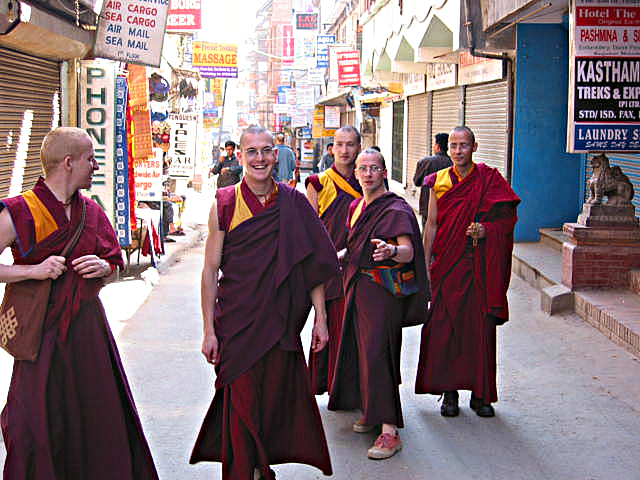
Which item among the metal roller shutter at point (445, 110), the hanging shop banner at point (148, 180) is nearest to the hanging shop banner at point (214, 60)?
the metal roller shutter at point (445, 110)

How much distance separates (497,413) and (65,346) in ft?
10.6

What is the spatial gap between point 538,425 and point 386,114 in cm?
2792

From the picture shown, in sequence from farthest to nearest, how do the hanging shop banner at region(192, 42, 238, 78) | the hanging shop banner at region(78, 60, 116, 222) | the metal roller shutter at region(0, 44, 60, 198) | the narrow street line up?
the hanging shop banner at region(192, 42, 238, 78) → the hanging shop banner at region(78, 60, 116, 222) → the metal roller shutter at region(0, 44, 60, 198) → the narrow street

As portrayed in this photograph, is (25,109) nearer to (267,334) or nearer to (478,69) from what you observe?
(267,334)

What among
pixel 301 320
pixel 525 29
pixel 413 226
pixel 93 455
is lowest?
pixel 93 455

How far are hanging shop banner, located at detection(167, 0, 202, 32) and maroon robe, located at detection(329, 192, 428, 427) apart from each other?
1804 centimetres

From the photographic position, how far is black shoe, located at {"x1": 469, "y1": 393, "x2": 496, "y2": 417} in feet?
19.9

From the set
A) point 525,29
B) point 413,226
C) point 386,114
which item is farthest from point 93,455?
point 386,114

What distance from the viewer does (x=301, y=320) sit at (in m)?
4.56

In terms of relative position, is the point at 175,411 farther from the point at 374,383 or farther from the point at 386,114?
the point at 386,114

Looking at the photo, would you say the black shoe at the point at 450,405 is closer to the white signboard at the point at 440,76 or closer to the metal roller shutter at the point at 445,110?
the metal roller shutter at the point at 445,110

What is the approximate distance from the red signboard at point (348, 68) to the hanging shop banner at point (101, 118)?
17325mm

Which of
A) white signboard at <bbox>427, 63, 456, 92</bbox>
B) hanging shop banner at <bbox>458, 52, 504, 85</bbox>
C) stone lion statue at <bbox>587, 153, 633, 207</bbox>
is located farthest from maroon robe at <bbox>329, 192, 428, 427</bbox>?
white signboard at <bbox>427, 63, 456, 92</bbox>

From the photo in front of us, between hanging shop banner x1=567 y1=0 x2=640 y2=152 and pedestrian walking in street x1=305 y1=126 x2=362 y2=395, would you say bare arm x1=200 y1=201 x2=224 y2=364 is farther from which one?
hanging shop banner x1=567 y1=0 x2=640 y2=152
